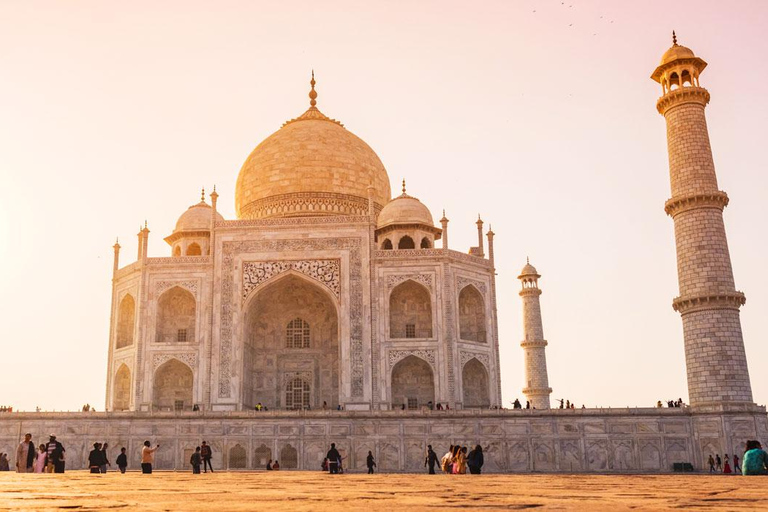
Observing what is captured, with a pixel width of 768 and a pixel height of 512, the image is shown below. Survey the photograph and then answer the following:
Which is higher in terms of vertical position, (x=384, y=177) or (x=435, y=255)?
(x=384, y=177)

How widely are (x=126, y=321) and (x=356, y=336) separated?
818 centimetres

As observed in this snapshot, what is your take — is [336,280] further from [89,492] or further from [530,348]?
[89,492]

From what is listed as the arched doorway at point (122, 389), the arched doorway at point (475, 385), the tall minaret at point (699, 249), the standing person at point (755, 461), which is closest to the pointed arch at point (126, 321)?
the arched doorway at point (122, 389)

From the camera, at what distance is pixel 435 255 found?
A: 25234 mm

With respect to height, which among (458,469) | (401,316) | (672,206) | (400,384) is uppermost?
(672,206)

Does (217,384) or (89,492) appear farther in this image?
(217,384)

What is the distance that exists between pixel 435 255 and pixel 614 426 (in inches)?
324

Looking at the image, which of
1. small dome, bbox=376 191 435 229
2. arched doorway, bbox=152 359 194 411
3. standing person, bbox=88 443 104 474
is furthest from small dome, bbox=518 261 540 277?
standing person, bbox=88 443 104 474

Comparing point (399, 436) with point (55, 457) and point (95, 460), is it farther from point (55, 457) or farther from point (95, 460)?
point (55, 457)

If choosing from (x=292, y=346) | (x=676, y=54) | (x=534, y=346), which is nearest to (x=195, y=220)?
(x=292, y=346)

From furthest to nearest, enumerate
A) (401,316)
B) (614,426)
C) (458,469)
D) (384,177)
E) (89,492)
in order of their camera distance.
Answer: (384,177) → (401,316) → (614,426) → (458,469) → (89,492)

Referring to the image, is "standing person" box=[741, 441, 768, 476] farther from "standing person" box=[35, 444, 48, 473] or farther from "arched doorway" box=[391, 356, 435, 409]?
"arched doorway" box=[391, 356, 435, 409]

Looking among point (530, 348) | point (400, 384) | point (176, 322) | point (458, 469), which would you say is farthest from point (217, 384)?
point (530, 348)

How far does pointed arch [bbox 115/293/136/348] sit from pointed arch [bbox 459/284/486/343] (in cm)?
1071
